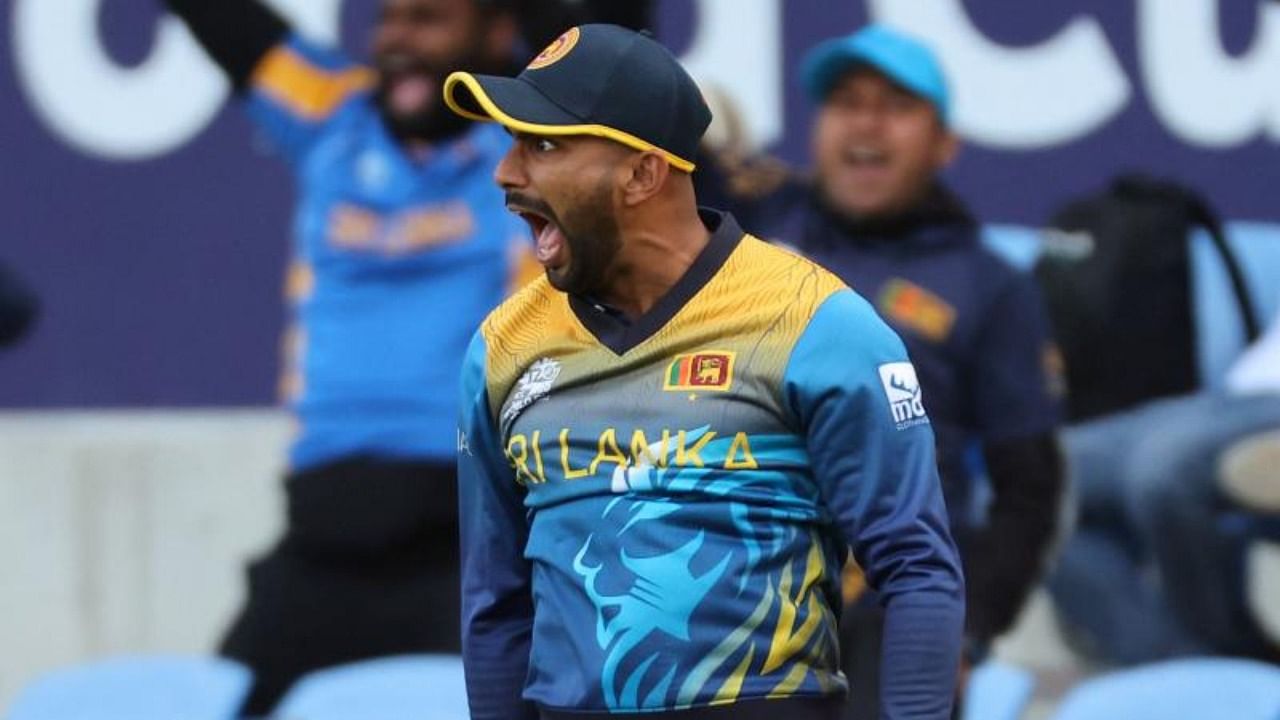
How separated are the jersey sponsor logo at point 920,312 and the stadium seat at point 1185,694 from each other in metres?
0.73

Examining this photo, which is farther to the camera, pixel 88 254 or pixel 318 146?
pixel 88 254

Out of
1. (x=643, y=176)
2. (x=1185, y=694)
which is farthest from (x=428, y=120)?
(x=643, y=176)

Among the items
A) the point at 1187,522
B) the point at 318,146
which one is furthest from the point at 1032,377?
the point at 318,146

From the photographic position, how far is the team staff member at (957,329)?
505 centimetres

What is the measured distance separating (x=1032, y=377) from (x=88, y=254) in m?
3.13

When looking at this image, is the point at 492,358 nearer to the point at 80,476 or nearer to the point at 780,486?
the point at 780,486

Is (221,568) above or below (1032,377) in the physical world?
below

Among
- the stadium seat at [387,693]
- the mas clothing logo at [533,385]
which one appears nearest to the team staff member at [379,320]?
the stadium seat at [387,693]

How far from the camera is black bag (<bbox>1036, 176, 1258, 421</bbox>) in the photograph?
258 inches

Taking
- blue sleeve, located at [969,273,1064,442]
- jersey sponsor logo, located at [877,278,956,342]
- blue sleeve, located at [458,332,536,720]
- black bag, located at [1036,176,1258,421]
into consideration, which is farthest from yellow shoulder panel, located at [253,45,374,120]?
blue sleeve, located at [458,332,536,720]

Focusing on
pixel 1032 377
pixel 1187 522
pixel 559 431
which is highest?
pixel 559 431

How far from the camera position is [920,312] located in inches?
199

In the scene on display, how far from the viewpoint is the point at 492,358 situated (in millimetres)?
3568

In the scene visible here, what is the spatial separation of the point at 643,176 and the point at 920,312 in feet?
5.59
